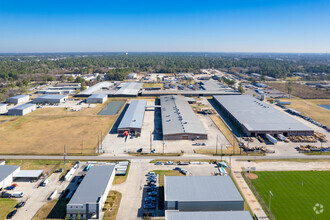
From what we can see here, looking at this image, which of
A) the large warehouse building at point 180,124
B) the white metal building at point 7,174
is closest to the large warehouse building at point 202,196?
the large warehouse building at point 180,124

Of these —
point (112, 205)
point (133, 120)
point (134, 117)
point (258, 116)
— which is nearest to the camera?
point (112, 205)

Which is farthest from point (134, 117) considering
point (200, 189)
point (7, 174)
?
point (200, 189)

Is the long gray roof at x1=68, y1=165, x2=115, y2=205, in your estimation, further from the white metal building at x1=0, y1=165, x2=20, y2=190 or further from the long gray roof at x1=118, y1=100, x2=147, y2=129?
the long gray roof at x1=118, y1=100, x2=147, y2=129

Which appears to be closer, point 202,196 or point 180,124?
point 202,196

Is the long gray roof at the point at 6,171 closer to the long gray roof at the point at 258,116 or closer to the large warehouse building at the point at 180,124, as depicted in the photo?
the large warehouse building at the point at 180,124

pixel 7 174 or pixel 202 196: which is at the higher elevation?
pixel 7 174

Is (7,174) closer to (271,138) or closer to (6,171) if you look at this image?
(6,171)

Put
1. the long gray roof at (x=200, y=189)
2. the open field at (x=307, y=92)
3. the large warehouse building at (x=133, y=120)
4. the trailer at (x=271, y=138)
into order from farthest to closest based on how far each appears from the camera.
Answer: the open field at (x=307, y=92), the large warehouse building at (x=133, y=120), the trailer at (x=271, y=138), the long gray roof at (x=200, y=189)
